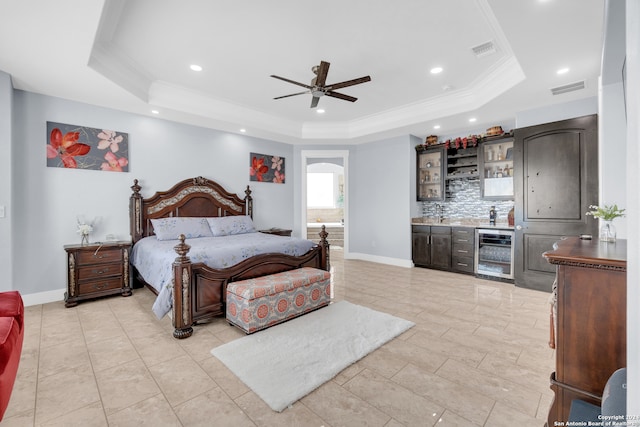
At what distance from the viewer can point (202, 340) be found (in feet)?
8.67

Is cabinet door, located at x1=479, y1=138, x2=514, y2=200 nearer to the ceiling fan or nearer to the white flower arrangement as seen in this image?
the ceiling fan

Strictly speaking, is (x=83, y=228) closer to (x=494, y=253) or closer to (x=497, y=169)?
(x=494, y=253)

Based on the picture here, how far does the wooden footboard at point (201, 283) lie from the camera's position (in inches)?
106

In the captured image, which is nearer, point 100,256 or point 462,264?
point 100,256

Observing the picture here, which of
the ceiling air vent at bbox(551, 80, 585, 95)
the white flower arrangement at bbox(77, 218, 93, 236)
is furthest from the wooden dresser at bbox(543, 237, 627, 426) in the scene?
the white flower arrangement at bbox(77, 218, 93, 236)

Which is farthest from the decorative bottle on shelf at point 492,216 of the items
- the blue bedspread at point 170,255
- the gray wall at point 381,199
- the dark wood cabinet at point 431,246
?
the blue bedspread at point 170,255

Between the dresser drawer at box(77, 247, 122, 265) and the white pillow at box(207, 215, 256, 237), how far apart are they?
4.15ft

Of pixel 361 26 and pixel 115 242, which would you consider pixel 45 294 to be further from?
pixel 361 26

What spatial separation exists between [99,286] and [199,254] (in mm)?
1828

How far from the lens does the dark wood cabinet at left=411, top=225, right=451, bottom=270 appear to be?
5.34 metres

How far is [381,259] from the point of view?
20.6 ft

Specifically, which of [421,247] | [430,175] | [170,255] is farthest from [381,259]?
[170,255]

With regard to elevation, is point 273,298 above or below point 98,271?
below

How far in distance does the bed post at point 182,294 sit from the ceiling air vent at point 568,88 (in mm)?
4591
